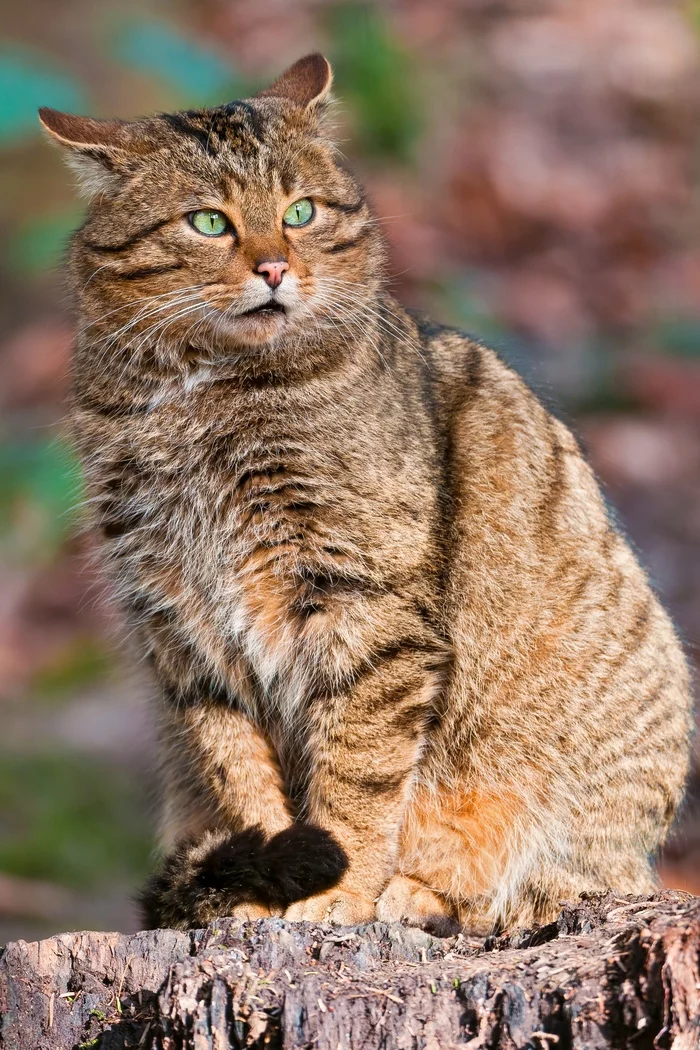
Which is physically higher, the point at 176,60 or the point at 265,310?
the point at 176,60

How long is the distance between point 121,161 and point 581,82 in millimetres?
9365

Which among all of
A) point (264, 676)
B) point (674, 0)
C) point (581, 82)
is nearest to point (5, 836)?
point (264, 676)

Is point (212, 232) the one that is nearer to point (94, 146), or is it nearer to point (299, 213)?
point (299, 213)

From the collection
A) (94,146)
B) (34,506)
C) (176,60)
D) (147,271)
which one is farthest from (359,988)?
(176,60)

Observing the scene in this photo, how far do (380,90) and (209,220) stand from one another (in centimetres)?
797

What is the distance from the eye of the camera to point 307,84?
13.4 feet

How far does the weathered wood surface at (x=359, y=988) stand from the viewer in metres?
2.46

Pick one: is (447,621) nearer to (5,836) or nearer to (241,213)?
(241,213)

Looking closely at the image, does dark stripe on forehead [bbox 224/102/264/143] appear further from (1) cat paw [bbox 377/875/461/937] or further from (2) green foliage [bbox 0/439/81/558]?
(2) green foliage [bbox 0/439/81/558]

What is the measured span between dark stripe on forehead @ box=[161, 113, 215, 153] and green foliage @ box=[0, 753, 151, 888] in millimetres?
4458

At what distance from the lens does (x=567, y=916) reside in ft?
10.2

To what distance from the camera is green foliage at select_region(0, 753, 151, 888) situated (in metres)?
6.89

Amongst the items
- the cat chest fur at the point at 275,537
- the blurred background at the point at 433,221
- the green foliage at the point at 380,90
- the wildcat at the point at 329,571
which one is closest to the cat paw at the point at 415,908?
the wildcat at the point at 329,571

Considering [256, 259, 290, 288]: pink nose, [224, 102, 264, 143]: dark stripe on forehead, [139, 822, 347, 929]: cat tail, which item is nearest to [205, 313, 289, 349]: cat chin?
[256, 259, 290, 288]: pink nose
